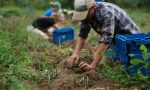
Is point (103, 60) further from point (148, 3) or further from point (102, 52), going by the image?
point (148, 3)

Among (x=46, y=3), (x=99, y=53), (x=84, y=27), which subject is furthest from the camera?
(x=46, y=3)

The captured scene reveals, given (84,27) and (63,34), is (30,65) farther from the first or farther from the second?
(63,34)

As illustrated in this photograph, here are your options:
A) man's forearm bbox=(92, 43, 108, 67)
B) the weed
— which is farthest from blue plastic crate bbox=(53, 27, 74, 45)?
the weed

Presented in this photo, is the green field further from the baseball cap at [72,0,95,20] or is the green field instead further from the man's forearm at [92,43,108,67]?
the baseball cap at [72,0,95,20]

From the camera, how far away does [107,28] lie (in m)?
5.85

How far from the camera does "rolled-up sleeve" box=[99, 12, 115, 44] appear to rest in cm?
583

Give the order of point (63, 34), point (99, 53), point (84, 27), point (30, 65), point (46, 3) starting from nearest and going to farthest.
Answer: point (99, 53) < point (30, 65) < point (84, 27) < point (63, 34) < point (46, 3)

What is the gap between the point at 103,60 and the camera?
20.8ft

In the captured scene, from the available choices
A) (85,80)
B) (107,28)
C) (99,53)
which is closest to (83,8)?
(107,28)

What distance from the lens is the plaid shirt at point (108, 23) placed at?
19.2ft

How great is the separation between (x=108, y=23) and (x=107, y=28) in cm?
8

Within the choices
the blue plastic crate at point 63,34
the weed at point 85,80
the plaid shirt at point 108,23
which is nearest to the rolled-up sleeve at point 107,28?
the plaid shirt at point 108,23

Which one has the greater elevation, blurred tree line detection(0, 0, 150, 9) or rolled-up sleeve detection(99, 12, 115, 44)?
rolled-up sleeve detection(99, 12, 115, 44)

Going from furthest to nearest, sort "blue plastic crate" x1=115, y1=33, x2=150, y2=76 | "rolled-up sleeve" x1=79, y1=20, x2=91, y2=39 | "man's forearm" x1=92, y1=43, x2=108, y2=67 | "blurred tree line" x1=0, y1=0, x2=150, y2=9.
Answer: "blurred tree line" x1=0, y1=0, x2=150, y2=9
"rolled-up sleeve" x1=79, y1=20, x2=91, y2=39
"man's forearm" x1=92, y1=43, x2=108, y2=67
"blue plastic crate" x1=115, y1=33, x2=150, y2=76
